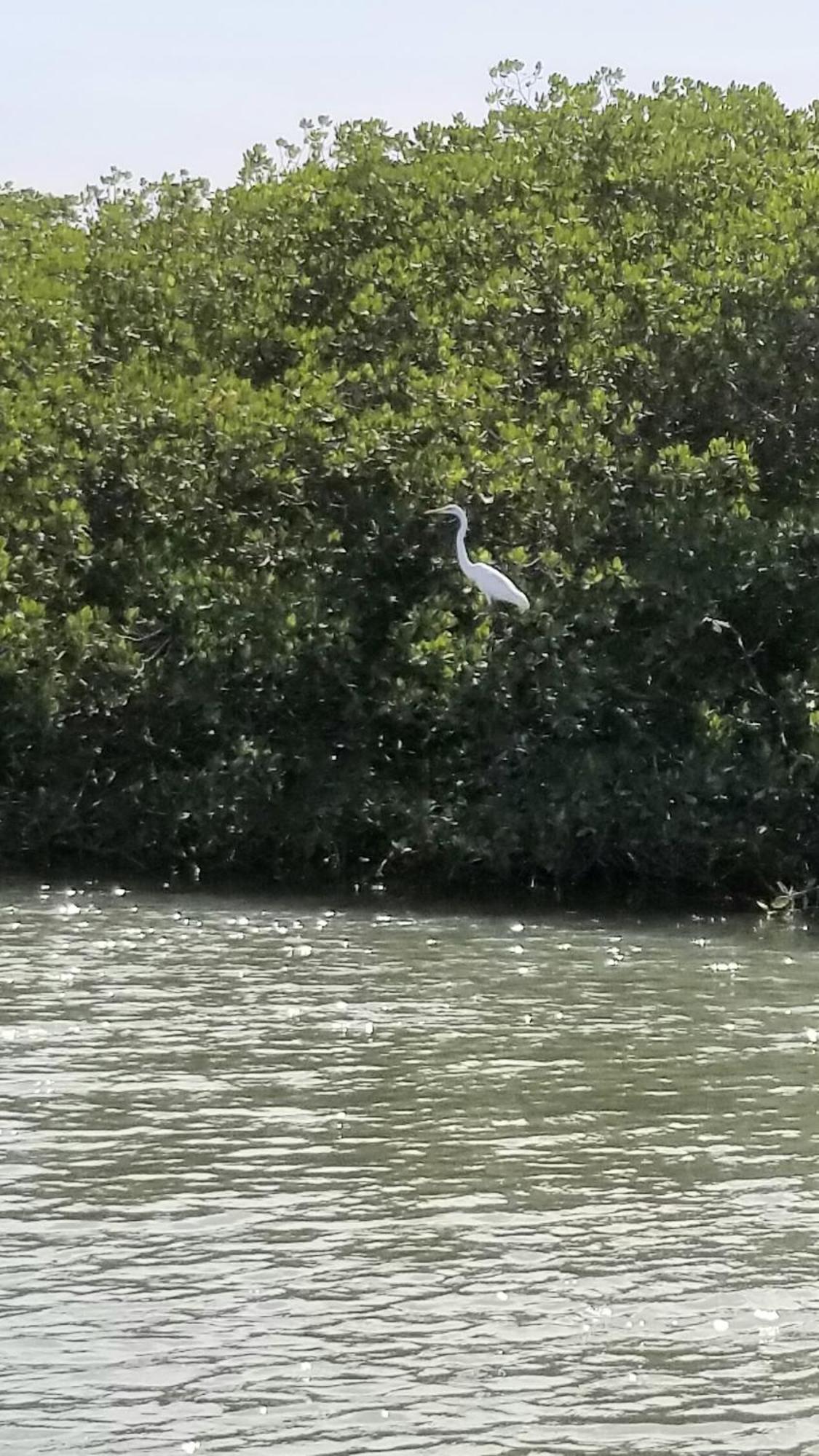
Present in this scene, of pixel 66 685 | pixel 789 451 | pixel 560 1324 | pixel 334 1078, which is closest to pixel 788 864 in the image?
pixel 789 451

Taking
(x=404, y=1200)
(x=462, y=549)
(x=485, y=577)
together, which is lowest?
(x=404, y=1200)

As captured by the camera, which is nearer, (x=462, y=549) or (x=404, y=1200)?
(x=404, y=1200)

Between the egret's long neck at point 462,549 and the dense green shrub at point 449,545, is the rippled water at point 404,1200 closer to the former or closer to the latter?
the dense green shrub at point 449,545

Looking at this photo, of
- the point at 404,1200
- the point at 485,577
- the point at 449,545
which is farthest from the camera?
the point at 449,545

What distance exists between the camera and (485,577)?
20.5 m

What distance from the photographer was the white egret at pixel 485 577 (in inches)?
805

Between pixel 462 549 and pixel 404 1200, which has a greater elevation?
pixel 462 549

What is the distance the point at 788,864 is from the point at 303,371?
257 inches

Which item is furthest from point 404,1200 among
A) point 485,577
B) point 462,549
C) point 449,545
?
point 449,545

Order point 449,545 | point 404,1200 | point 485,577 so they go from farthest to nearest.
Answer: point 449,545, point 485,577, point 404,1200

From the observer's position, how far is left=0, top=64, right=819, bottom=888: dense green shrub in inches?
827

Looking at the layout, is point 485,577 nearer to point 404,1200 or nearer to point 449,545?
point 449,545

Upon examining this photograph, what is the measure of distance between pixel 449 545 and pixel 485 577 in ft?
3.07

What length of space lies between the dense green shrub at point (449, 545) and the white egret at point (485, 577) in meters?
0.39
